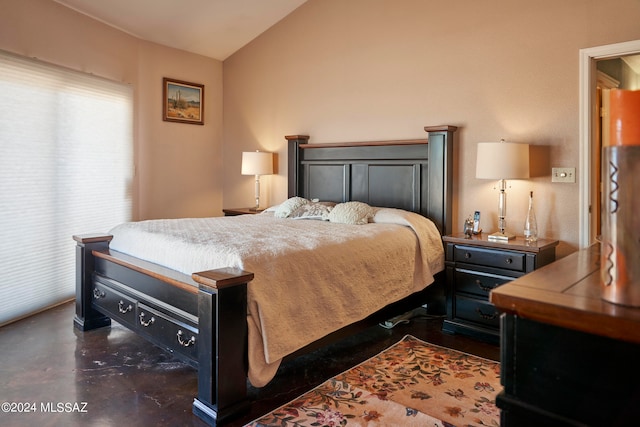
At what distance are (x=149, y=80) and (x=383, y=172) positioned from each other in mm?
2723

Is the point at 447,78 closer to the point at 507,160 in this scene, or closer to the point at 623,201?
the point at 507,160

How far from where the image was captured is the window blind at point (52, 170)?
3465 millimetres

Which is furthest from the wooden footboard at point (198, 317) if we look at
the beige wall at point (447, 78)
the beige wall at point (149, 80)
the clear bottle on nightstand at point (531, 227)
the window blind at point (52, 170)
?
the beige wall at point (447, 78)

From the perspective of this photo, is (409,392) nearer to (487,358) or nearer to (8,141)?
(487,358)

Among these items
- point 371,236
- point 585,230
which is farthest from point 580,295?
point 585,230

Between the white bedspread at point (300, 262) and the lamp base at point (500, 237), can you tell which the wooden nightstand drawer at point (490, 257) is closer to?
A: the lamp base at point (500, 237)

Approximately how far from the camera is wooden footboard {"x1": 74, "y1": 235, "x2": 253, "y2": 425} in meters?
2.03

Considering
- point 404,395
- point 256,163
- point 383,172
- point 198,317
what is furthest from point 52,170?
point 404,395

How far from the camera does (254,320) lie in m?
2.14

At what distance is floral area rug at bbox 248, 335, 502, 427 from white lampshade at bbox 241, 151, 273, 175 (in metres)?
2.66

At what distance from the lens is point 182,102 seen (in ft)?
17.1

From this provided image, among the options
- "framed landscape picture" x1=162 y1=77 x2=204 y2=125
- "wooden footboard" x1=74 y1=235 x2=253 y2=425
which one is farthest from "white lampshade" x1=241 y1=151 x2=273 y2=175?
"wooden footboard" x1=74 y1=235 x2=253 y2=425

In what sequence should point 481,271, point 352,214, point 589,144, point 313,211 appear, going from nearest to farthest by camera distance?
point 589,144
point 481,271
point 352,214
point 313,211

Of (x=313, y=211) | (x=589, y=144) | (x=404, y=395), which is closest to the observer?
(x=404, y=395)
